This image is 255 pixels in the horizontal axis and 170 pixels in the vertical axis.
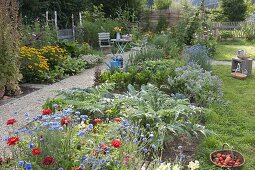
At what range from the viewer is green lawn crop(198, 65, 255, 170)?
4.45 m

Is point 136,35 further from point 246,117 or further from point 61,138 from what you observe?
point 61,138

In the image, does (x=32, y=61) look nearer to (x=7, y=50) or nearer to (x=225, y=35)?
(x=7, y=50)

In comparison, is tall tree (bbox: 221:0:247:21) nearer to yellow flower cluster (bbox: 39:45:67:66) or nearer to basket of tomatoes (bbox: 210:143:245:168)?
yellow flower cluster (bbox: 39:45:67:66)

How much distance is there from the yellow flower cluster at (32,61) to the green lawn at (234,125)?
13.8 feet

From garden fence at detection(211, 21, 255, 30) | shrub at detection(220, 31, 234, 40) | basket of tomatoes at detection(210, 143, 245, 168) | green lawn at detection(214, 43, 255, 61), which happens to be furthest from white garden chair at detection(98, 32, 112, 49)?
basket of tomatoes at detection(210, 143, 245, 168)

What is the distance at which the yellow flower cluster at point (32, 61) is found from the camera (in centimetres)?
822

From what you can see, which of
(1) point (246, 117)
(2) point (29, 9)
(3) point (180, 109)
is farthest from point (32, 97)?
(2) point (29, 9)

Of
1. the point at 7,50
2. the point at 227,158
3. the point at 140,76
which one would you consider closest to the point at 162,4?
the point at 140,76

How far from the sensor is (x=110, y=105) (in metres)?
5.01

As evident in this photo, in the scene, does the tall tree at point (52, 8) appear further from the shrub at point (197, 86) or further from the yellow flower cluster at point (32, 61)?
the shrub at point (197, 86)

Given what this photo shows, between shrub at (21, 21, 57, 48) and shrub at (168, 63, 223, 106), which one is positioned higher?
shrub at (21, 21, 57, 48)

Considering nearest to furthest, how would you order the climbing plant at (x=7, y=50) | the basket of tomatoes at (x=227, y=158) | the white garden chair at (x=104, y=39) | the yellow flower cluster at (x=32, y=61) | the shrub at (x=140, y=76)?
the basket of tomatoes at (x=227, y=158)
the climbing plant at (x=7, y=50)
the shrub at (x=140, y=76)
the yellow flower cluster at (x=32, y=61)
the white garden chair at (x=104, y=39)

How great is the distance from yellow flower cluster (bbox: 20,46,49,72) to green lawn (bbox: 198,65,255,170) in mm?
4208

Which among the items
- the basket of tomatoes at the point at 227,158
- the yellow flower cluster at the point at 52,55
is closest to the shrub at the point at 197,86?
the basket of tomatoes at the point at 227,158
